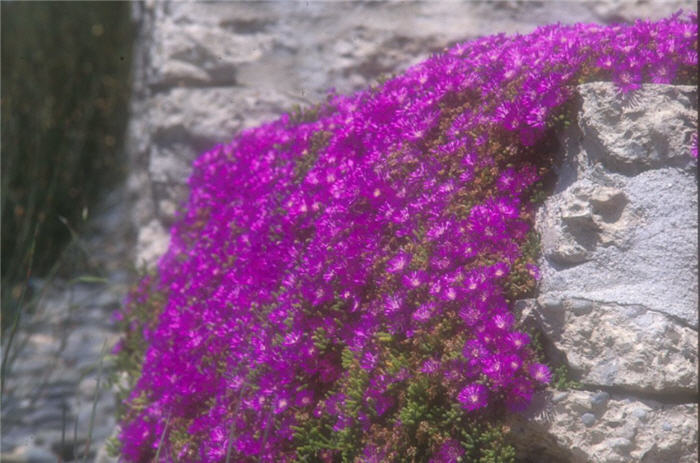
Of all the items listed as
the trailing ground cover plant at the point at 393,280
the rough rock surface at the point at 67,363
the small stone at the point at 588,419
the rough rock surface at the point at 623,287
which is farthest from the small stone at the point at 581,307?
the rough rock surface at the point at 67,363

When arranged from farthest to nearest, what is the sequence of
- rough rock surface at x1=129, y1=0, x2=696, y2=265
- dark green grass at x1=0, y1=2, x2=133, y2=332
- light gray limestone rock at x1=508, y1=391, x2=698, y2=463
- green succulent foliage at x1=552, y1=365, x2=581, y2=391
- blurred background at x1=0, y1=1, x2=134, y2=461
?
dark green grass at x1=0, y1=2, x2=133, y2=332 < blurred background at x1=0, y1=1, x2=134, y2=461 < rough rock surface at x1=129, y1=0, x2=696, y2=265 < green succulent foliage at x1=552, y1=365, x2=581, y2=391 < light gray limestone rock at x1=508, y1=391, x2=698, y2=463

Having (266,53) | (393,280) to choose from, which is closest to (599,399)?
(393,280)

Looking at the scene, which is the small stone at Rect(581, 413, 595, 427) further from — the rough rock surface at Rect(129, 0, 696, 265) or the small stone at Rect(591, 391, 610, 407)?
the rough rock surface at Rect(129, 0, 696, 265)

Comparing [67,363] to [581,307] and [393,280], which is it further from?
[581,307]

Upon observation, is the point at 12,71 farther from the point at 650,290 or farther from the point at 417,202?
the point at 650,290

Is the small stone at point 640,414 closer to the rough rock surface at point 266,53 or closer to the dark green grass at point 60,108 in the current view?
the rough rock surface at point 266,53

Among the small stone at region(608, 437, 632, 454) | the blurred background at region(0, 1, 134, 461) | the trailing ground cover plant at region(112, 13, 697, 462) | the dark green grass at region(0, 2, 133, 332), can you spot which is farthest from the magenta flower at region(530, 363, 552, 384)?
the dark green grass at region(0, 2, 133, 332)
